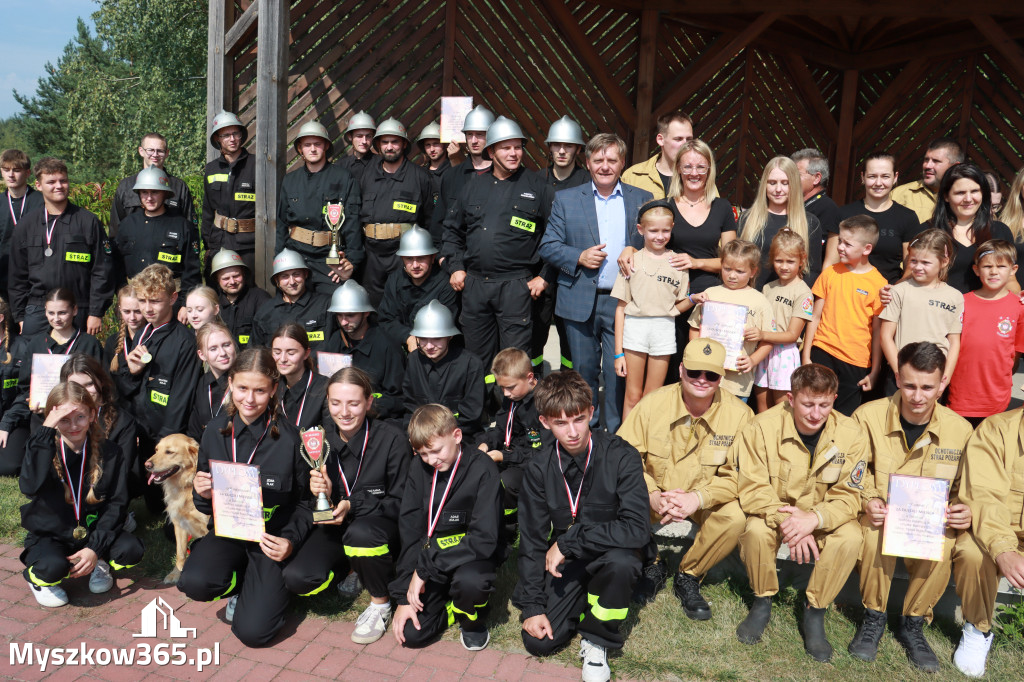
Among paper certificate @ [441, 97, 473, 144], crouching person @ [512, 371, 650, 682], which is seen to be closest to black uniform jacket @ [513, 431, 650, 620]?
crouching person @ [512, 371, 650, 682]

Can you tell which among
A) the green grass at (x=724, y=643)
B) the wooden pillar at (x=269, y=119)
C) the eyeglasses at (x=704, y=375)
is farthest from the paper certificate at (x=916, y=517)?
the wooden pillar at (x=269, y=119)

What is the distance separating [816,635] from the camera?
398 centimetres

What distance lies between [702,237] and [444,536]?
2.57 metres

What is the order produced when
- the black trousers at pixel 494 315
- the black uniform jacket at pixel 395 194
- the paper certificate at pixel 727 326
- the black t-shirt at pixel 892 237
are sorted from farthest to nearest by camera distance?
the black uniform jacket at pixel 395 194
the black trousers at pixel 494 315
the black t-shirt at pixel 892 237
the paper certificate at pixel 727 326

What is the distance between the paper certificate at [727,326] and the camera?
4.76 metres

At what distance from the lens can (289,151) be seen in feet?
30.0

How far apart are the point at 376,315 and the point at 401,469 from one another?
1.98 meters

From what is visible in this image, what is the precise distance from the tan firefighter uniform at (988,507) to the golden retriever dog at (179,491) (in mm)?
3963

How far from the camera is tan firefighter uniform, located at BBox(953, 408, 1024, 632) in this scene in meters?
3.84

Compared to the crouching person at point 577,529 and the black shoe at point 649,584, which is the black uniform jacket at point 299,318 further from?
the black shoe at point 649,584

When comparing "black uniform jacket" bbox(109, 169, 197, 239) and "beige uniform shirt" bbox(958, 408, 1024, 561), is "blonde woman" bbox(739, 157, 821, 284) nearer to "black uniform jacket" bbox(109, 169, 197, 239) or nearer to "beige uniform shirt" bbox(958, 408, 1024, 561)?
"beige uniform shirt" bbox(958, 408, 1024, 561)

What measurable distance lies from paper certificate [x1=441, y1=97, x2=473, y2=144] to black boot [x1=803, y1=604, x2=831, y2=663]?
4.68 meters

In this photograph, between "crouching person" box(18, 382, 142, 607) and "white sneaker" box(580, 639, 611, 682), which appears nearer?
"white sneaker" box(580, 639, 611, 682)

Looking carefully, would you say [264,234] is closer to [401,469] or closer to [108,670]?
[401,469]
